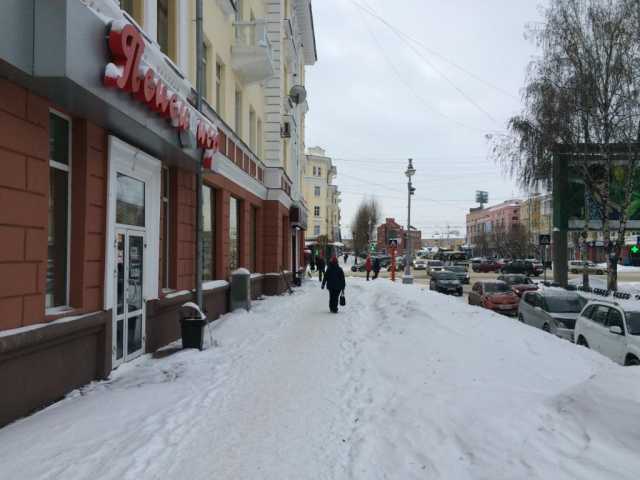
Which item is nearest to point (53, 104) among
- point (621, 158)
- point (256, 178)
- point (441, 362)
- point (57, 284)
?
point (57, 284)

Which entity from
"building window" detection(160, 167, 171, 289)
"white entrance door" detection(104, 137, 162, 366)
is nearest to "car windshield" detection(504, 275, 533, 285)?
"building window" detection(160, 167, 171, 289)

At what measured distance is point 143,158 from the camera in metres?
8.30

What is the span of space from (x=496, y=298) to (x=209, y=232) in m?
12.1

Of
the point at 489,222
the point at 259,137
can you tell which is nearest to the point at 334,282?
the point at 259,137

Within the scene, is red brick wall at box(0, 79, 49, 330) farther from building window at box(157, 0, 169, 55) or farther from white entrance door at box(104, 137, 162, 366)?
building window at box(157, 0, 169, 55)

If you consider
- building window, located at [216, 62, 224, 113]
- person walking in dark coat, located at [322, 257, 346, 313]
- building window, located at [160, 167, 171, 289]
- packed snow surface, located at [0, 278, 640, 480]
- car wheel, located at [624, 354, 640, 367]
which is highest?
building window, located at [216, 62, 224, 113]

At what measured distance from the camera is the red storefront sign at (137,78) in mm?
5781

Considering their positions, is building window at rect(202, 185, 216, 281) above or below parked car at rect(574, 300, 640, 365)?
above

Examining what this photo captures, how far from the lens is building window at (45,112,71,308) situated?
6051 mm

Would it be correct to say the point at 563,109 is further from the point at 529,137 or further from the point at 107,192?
the point at 107,192

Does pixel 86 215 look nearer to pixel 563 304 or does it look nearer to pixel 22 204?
pixel 22 204

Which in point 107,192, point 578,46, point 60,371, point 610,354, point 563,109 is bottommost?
point 610,354

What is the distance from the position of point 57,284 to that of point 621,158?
2259 cm

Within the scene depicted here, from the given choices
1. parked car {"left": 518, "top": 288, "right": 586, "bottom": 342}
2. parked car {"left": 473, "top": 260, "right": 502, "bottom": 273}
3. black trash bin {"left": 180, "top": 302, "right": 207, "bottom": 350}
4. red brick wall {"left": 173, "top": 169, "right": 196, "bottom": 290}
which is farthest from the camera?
parked car {"left": 473, "top": 260, "right": 502, "bottom": 273}
